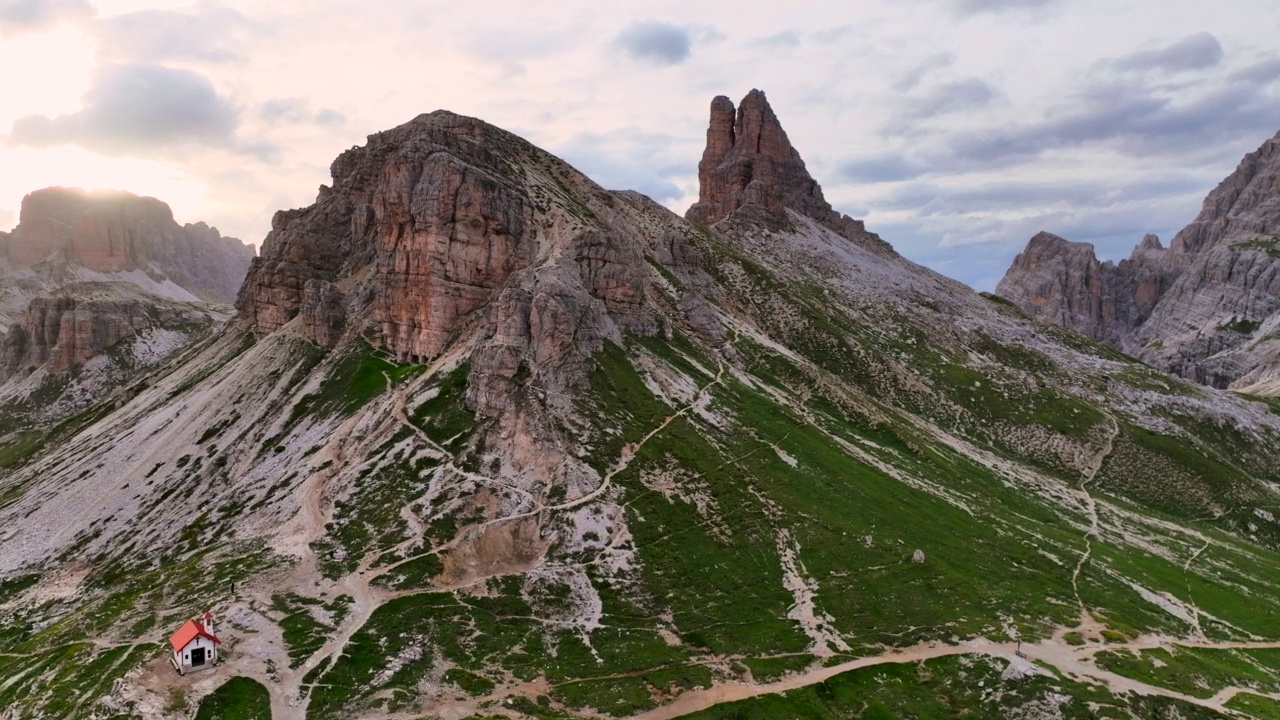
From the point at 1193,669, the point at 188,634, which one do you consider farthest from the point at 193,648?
the point at 1193,669

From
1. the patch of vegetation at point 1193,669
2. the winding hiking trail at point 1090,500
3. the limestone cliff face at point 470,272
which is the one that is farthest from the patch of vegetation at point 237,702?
the winding hiking trail at point 1090,500

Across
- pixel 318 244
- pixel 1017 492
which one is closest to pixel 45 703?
pixel 318 244

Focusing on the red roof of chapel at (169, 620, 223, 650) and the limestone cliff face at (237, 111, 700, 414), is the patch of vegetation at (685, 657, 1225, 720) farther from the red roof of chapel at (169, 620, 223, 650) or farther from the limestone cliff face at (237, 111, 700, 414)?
the limestone cliff face at (237, 111, 700, 414)

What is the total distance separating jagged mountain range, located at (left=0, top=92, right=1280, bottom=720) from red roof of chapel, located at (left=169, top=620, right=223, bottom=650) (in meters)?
2.61

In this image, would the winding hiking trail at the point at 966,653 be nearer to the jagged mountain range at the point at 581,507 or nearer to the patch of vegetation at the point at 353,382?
the jagged mountain range at the point at 581,507

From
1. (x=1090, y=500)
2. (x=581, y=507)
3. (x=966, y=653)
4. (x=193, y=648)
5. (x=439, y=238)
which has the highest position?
(x=439, y=238)

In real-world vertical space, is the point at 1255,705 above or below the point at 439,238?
below

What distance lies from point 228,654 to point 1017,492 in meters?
121

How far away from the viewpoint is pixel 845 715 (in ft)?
203

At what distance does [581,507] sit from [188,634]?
4140cm

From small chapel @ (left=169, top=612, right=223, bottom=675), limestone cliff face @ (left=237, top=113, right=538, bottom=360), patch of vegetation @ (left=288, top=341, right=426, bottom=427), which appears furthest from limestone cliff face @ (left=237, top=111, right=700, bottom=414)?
small chapel @ (left=169, top=612, right=223, bottom=675)

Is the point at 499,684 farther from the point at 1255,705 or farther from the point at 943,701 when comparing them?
the point at 1255,705

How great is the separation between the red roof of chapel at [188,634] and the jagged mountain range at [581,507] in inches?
103

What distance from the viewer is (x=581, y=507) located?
8669cm
